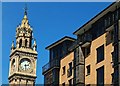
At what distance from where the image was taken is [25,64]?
125m

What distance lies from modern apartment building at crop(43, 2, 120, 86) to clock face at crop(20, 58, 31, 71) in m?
51.6

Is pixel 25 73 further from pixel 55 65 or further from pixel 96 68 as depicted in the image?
pixel 96 68

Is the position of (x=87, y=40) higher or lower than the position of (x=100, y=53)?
higher

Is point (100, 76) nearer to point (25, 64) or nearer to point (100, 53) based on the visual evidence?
point (100, 53)

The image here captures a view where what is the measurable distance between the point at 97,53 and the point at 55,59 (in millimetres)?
11942

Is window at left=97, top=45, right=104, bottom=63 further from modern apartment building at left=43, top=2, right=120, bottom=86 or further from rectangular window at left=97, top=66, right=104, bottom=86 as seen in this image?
rectangular window at left=97, top=66, right=104, bottom=86

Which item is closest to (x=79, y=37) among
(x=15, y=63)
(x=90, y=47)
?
(x=90, y=47)

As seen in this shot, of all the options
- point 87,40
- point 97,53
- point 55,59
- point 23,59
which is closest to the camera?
point 97,53

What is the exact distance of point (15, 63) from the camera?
122812mm

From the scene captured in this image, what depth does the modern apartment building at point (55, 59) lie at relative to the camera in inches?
2896

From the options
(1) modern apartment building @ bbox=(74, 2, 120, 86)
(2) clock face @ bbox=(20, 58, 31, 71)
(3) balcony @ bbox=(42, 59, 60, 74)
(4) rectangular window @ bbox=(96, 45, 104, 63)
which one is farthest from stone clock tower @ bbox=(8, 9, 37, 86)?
(4) rectangular window @ bbox=(96, 45, 104, 63)

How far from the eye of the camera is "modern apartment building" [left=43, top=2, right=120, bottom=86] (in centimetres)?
5875

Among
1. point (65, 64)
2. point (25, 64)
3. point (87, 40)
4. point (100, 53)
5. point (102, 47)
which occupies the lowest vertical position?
point (65, 64)

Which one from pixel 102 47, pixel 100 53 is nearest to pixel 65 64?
pixel 100 53
